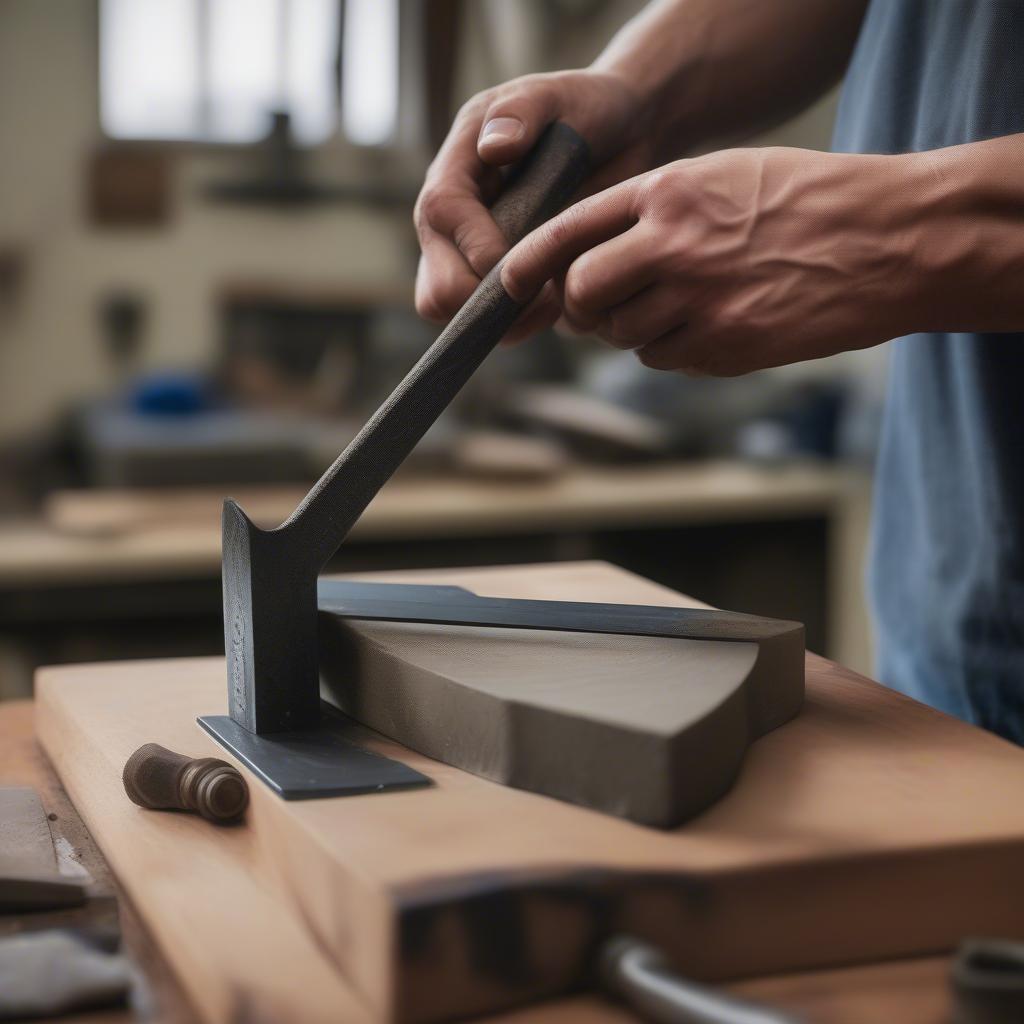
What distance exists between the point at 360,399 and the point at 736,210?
201cm

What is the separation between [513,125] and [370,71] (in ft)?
6.89

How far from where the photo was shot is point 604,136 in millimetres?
875

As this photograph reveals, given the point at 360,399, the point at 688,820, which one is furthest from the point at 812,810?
the point at 360,399

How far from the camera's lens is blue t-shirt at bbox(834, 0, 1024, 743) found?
0.81m

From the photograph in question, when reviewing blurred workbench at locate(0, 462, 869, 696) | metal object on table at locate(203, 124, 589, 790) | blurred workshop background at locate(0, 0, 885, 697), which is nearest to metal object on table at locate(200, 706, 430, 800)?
metal object on table at locate(203, 124, 589, 790)

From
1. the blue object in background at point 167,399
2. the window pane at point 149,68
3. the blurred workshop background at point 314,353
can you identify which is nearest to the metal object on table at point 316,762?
the blurred workshop background at point 314,353

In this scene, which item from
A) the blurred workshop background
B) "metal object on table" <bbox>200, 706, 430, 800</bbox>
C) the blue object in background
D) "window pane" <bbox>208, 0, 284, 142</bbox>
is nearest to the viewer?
"metal object on table" <bbox>200, 706, 430, 800</bbox>

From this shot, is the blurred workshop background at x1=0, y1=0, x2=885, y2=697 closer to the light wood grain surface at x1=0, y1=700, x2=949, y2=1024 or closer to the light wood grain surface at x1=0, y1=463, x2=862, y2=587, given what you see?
the light wood grain surface at x1=0, y1=463, x2=862, y2=587

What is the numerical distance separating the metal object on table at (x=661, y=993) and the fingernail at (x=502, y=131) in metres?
0.49

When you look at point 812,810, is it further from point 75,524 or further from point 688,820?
point 75,524

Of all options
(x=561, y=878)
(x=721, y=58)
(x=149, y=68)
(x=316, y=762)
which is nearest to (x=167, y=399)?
(x=149, y=68)

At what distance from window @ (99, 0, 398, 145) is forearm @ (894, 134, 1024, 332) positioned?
7.37 ft

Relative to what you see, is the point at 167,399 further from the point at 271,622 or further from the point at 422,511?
the point at 271,622

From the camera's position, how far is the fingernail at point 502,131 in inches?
31.2
